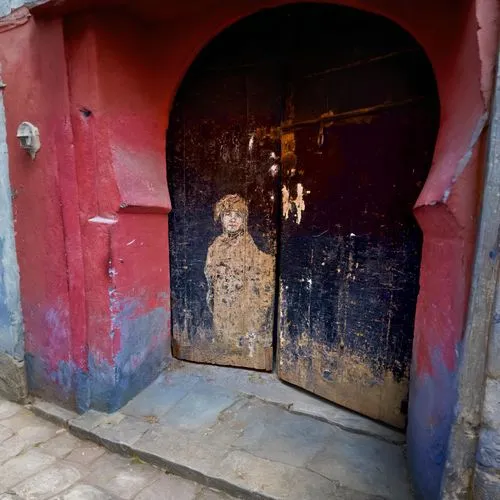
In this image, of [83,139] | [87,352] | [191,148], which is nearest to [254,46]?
[191,148]

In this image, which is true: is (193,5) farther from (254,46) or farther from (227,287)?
(227,287)

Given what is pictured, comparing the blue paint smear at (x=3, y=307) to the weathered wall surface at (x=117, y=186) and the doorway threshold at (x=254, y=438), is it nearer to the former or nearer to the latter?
the weathered wall surface at (x=117, y=186)

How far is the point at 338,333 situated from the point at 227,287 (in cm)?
88

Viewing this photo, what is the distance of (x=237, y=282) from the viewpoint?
2.84 meters

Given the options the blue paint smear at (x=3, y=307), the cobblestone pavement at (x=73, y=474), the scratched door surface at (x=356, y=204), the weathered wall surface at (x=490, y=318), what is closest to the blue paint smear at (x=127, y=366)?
the cobblestone pavement at (x=73, y=474)

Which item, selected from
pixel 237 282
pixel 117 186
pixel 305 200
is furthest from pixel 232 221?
pixel 117 186

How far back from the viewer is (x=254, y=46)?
2.60 m

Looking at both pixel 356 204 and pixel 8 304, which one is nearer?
pixel 356 204

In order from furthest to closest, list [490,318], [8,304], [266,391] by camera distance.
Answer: [8,304], [266,391], [490,318]

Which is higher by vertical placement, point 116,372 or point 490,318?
point 490,318

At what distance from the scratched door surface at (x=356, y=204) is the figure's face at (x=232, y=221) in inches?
→ 13.3

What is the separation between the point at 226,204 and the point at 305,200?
600 millimetres

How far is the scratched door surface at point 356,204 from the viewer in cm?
212

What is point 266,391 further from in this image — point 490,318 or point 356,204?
point 490,318
